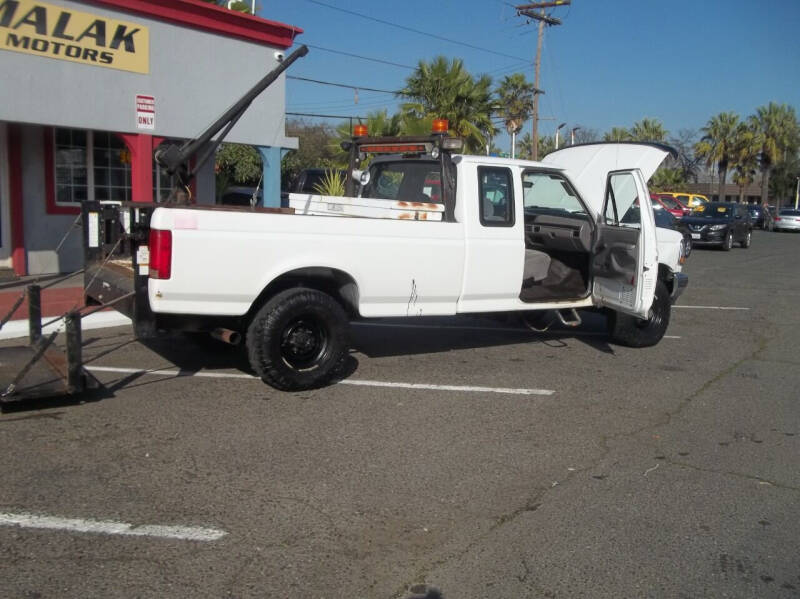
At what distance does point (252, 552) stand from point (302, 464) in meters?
1.16

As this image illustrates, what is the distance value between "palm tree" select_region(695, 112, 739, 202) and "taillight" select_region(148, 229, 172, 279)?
57.9m

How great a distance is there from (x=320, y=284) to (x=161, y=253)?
153cm

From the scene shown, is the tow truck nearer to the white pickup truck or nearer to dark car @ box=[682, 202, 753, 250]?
the white pickup truck

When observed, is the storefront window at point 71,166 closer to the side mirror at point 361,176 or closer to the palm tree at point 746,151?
the side mirror at point 361,176

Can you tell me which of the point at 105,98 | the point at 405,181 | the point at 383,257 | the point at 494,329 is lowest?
the point at 494,329

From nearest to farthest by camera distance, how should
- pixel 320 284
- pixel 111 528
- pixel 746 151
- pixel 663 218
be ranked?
pixel 111 528 < pixel 320 284 < pixel 663 218 < pixel 746 151

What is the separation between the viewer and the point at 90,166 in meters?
12.8

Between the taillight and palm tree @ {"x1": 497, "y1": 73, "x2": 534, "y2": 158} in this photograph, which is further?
palm tree @ {"x1": 497, "y1": 73, "x2": 534, "y2": 158}

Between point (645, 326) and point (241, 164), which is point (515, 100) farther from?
point (645, 326)

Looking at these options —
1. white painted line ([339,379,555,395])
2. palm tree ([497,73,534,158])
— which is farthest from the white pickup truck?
palm tree ([497,73,534,158])

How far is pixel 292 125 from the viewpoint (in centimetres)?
4788

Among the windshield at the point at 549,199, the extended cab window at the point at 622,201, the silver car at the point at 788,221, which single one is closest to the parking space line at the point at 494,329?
the windshield at the point at 549,199

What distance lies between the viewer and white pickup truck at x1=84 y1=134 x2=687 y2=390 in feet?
18.6

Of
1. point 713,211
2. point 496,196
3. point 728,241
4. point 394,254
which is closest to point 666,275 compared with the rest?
point 496,196
